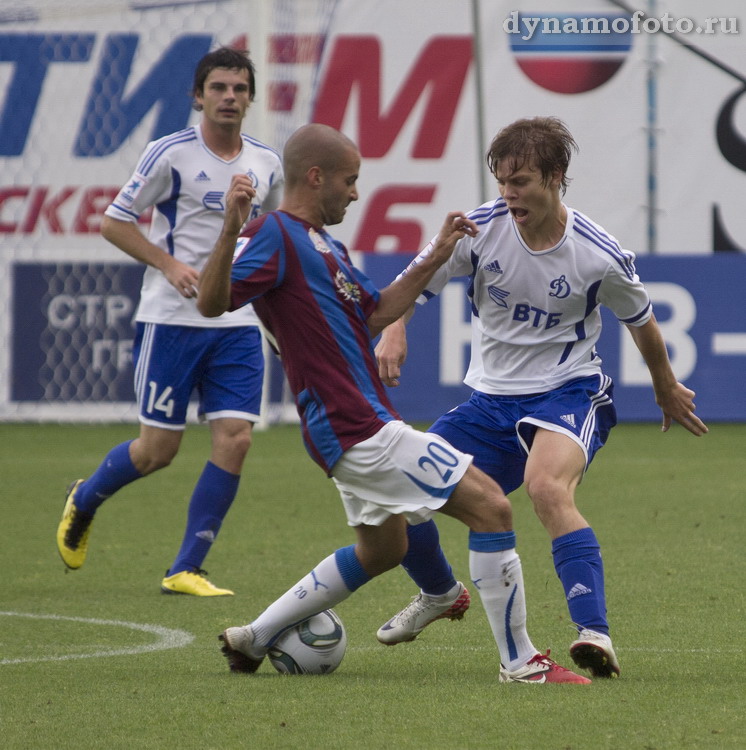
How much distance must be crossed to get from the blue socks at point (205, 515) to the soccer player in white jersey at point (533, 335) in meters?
1.52

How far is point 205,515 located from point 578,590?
222cm

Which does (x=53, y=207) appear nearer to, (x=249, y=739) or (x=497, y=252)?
(x=497, y=252)

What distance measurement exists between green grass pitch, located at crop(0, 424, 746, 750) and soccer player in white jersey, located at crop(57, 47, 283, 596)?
0.39 metres

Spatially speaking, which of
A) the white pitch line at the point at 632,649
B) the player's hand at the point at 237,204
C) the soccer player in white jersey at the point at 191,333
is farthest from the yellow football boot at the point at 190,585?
the player's hand at the point at 237,204

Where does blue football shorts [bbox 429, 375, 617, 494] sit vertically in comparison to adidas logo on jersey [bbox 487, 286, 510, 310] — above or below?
below

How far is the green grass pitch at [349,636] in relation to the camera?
11.4 ft

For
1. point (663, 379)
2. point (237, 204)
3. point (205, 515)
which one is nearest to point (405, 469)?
point (237, 204)

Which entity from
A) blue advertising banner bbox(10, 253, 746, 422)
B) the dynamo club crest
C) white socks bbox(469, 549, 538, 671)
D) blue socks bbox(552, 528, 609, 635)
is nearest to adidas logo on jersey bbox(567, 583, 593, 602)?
blue socks bbox(552, 528, 609, 635)

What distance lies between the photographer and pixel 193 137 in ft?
20.5

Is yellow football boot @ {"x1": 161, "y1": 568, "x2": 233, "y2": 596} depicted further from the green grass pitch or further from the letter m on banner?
the letter m on banner

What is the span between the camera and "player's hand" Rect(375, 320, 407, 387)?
4.52 metres

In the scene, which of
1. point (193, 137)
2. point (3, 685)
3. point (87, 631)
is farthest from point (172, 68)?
point (3, 685)

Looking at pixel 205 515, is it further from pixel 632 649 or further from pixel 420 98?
pixel 420 98

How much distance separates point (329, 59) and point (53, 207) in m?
2.90
